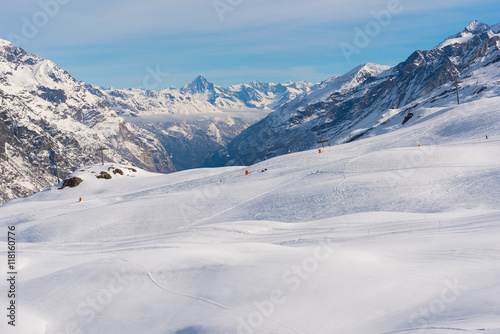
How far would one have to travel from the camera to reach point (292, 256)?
1914 centimetres

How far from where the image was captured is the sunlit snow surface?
13.9 m

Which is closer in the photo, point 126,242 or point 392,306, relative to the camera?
point 392,306

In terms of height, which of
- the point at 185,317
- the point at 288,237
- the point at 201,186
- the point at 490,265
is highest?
the point at 201,186

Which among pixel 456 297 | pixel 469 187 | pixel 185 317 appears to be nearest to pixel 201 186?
pixel 469 187

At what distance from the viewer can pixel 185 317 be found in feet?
48.6

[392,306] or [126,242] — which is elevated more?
[126,242]

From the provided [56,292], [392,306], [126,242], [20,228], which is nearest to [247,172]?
[126,242]

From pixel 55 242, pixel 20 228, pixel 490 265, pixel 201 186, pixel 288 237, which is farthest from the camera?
pixel 201 186

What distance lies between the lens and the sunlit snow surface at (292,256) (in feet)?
45.6

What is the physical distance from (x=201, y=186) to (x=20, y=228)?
22955 mm

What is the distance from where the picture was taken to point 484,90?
122438 mm

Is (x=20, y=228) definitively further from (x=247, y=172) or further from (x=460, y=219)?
(x=460, y=219)

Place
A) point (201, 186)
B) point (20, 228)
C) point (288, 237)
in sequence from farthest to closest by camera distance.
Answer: point (201, 186)
point (20, 228)
point (288, 237)

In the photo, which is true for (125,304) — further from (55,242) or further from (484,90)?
(484,90)
